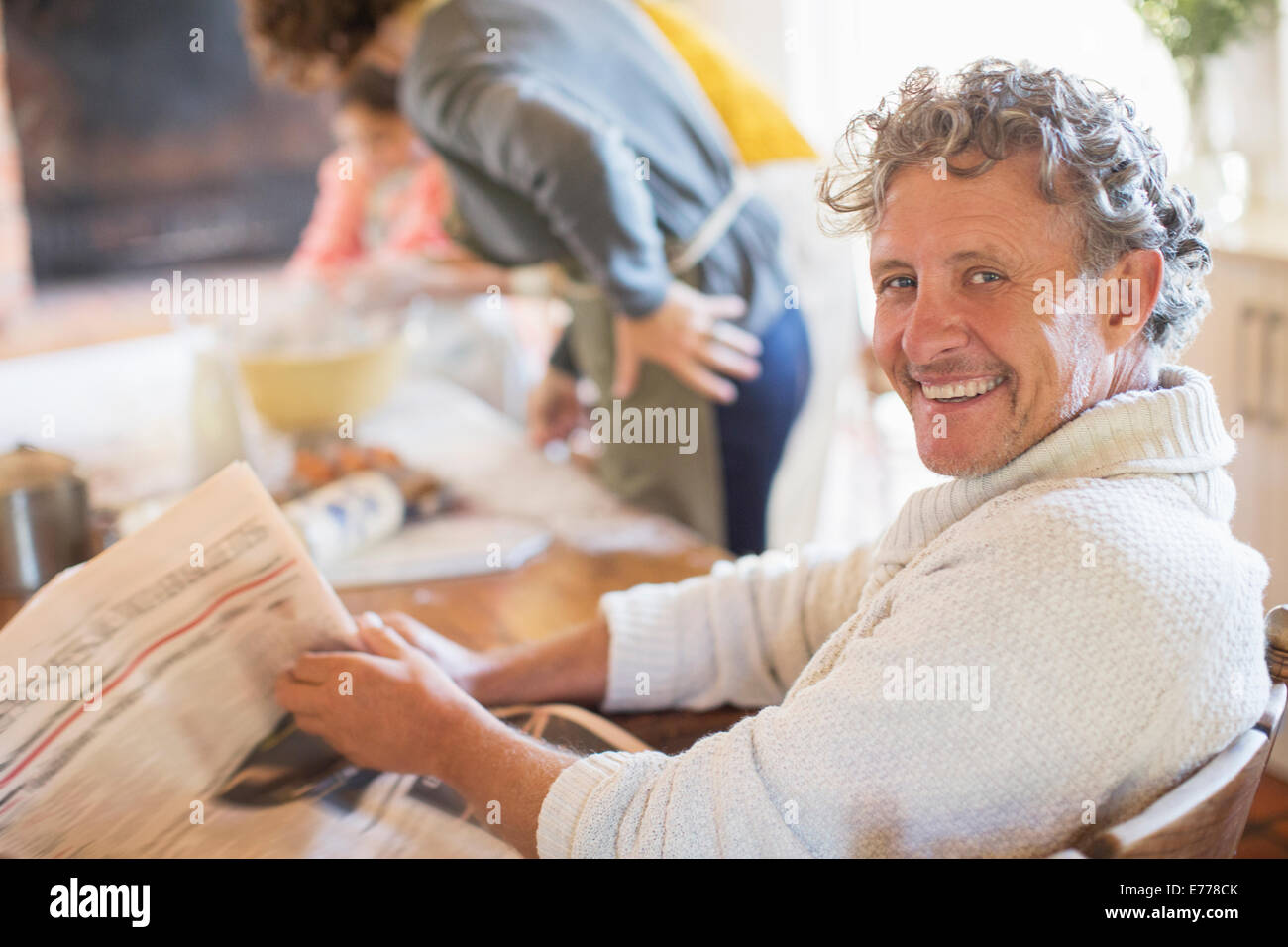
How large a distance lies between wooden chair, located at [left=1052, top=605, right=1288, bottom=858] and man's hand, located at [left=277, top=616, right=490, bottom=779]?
460 millimetres

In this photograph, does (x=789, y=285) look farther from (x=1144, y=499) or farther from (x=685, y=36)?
(x=1144, y=499)

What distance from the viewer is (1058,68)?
806mm

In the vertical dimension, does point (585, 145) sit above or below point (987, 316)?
above

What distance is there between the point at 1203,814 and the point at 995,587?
0.52 ft

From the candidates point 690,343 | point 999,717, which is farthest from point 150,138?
point 999,717

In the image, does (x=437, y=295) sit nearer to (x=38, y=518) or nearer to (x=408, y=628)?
(x=38, y=518)

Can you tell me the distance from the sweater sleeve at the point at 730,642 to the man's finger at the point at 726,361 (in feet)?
2.16

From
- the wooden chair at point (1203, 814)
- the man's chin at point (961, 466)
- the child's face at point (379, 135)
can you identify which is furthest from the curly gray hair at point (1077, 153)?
the child's face at point (379, 135)

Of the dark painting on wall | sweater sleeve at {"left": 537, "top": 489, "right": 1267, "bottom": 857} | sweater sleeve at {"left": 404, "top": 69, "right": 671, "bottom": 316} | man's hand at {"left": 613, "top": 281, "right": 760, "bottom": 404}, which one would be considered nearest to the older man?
sweater sleeve at {"left": 537, "top": 489, "right": 1267, "bottom": 857}

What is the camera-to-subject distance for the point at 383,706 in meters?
0.91

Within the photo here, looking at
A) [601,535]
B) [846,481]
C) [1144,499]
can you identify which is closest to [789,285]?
[601,535]

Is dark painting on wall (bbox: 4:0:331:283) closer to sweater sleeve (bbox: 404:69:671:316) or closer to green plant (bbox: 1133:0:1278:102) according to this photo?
sweater sleeve (bbox: 404:69:671:316)

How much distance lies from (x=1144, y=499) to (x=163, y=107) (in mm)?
4277

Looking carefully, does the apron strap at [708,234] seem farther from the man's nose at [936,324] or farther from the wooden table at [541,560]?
the man's nose at [936,324]
